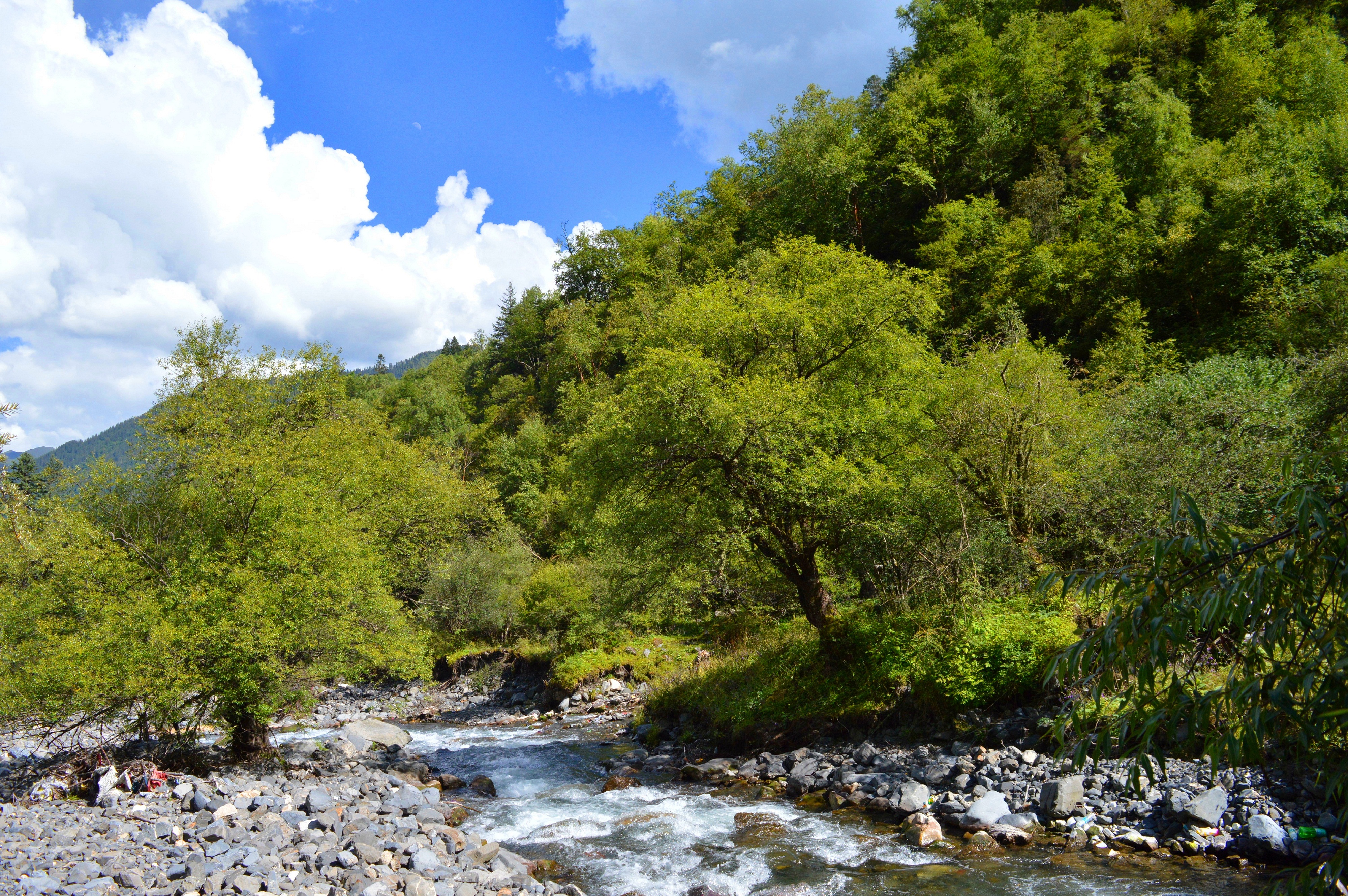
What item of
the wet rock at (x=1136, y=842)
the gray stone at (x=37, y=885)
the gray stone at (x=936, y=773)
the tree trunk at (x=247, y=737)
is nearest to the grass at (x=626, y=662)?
the tree trunk at (x=247, y=737)

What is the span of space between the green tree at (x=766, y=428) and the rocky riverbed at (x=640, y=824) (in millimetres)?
4780

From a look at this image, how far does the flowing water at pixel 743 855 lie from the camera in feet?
29.9

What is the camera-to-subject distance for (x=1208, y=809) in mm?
9562

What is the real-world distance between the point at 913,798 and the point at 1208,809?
400cm

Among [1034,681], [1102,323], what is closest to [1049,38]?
[1102,323]

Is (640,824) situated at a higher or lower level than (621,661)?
higher

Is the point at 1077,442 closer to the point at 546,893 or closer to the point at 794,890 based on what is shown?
the point at 794,890

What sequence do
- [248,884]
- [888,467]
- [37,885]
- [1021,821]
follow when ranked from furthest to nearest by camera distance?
[888,467]
[1021,821]
[248,884]
[37,885]

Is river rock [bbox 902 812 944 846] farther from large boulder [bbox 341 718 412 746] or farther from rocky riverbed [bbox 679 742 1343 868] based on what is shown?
large boulder [bbox 341 718 412 746]

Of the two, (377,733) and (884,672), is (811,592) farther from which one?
(377,733)

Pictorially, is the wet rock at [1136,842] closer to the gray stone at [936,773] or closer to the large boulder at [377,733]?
the gray stone at [936,773]

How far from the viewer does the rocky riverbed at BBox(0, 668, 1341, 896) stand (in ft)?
30.0

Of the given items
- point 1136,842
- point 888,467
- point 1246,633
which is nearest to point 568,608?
point 888,467

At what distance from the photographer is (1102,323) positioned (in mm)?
27703
